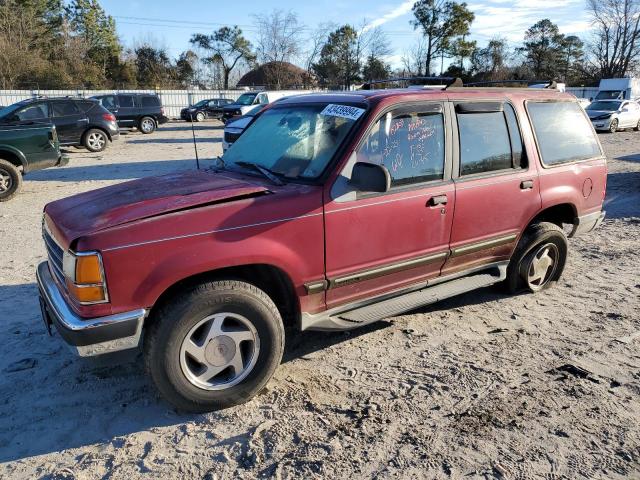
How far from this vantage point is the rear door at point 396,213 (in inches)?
133

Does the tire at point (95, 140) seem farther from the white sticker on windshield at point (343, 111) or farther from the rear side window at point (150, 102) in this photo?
the white sticker on windshield at point (343, 111)

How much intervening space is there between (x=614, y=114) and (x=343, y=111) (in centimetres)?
2398

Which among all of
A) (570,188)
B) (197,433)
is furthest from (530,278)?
(197,433)

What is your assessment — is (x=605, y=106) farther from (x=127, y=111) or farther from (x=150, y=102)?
(x=127, y=111)

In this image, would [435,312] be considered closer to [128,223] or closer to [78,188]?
[128,223]

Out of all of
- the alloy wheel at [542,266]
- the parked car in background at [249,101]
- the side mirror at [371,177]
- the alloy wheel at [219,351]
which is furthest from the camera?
the parked car in background at [249,101]

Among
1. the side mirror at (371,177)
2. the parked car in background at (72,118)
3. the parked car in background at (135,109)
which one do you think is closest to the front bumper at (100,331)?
the side mirror at (371,177)

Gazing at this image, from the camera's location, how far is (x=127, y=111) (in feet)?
72.8

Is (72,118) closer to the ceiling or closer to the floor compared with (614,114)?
closer to the ceiling

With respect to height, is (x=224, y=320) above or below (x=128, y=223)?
below

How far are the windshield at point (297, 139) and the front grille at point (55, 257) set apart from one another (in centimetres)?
143

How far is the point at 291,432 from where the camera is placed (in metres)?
2.95

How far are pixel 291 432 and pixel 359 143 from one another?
6.23 ft

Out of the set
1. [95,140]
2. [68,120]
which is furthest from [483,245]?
[95,140]
